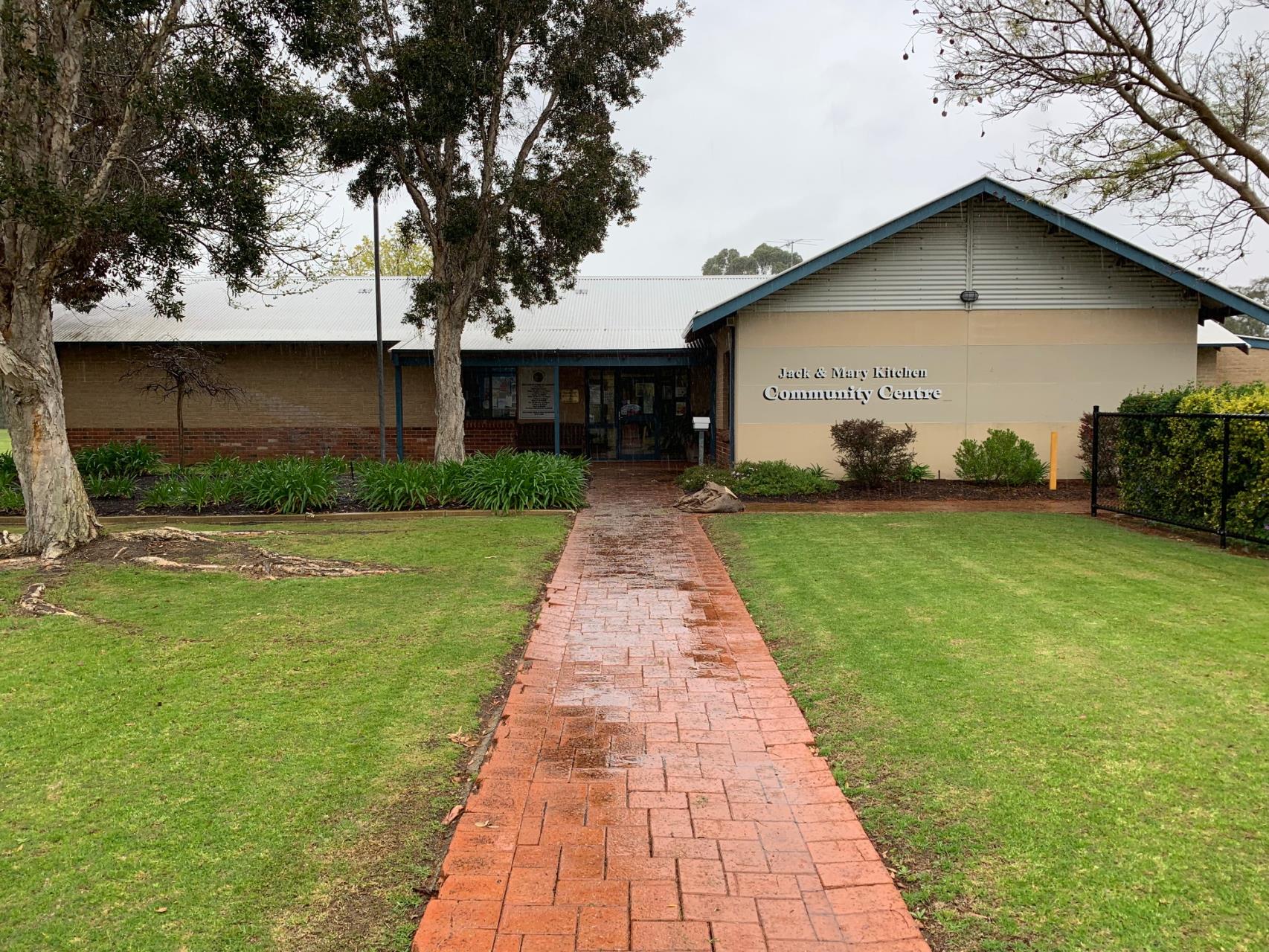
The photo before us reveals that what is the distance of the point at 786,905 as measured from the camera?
3.15m

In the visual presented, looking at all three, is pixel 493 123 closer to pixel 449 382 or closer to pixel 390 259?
pixel 449 382

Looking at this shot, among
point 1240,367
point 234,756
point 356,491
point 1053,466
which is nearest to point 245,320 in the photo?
point 356,491

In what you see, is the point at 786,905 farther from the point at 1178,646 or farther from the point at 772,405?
Result: the point at 772,405

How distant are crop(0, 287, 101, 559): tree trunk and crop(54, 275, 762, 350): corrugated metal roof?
9998 mm

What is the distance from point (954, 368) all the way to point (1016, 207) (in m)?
2.82

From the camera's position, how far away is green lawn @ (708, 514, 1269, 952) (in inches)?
121

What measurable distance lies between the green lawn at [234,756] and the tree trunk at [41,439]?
1586mm

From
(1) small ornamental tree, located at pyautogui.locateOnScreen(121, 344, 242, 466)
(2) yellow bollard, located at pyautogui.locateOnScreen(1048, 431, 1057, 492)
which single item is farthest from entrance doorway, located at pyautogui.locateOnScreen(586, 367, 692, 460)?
(2) yellow bollard, located at pyautogui.locateOnScreen(1048, 431, 1057, 492)

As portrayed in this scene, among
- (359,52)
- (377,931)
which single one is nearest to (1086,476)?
(359,52)

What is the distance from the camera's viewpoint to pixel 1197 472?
33.8 ft

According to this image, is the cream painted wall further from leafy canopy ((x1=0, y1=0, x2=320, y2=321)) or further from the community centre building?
leafy canopy ((x1=0, y1=0, x2=320, y2=321))

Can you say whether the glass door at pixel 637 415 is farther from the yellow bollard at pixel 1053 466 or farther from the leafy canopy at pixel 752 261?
the leafy canopy at pixel 752 261

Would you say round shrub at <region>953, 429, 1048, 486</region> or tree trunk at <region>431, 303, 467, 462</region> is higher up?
tree trunk at <region>431, 303, 467, 462</region>

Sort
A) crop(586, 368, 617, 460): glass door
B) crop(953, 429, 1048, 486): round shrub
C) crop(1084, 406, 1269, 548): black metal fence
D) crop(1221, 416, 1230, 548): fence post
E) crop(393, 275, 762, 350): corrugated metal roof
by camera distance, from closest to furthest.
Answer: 1. crop(1084, 406, 1269, 548): black metal fence
2. crop(1221, 416, 1230, 548): fence post
3. crop(953, 429, 1048, 486): round shrub
4. crop(393, 275, 762, 350): corrugated metal roof
5. crop(586, 368, 617, 460): glass door
